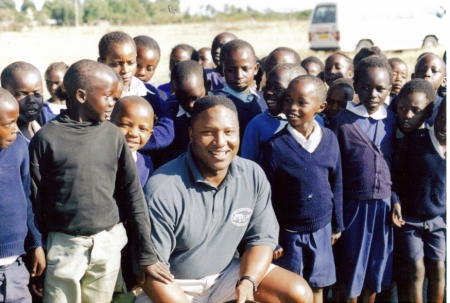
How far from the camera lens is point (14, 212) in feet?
8.80

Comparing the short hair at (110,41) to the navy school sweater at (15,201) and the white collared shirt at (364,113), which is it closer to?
the navy school sweater at (15,201)

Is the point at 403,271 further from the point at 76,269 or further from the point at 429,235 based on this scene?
the point at 76,269

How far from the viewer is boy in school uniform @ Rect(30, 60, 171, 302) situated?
260 centimetres

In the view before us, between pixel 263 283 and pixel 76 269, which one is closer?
pixel 76 269

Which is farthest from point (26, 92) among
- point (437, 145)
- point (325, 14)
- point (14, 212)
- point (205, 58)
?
point (325, 14)

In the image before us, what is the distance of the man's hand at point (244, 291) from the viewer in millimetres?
2783

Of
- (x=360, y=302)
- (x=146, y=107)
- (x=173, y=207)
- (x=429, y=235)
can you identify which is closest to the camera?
(x=173, y=207)

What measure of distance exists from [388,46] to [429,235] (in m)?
15.7

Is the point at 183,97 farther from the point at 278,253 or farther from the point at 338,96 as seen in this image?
the point at 278,253

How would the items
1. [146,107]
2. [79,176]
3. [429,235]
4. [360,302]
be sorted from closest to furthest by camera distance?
[79,176], [146,107], [429,235], [360,302]

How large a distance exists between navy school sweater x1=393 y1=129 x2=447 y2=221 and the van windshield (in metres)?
17.2

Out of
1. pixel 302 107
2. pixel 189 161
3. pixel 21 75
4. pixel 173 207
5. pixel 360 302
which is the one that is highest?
pixel 21 75

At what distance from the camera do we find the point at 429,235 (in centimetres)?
372

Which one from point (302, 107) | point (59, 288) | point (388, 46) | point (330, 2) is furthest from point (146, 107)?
point (330, 2)
